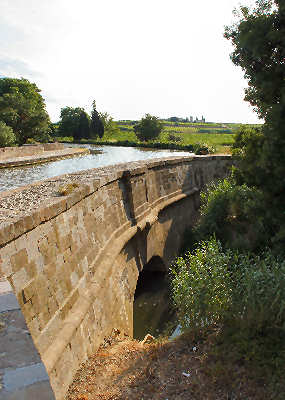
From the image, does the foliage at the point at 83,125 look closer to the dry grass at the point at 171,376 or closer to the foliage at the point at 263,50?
the foliage at the point at 263,50

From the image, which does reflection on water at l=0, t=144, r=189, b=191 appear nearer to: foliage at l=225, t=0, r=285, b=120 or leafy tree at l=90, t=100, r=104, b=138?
foliage at l=225, t=0, r=285, b=120

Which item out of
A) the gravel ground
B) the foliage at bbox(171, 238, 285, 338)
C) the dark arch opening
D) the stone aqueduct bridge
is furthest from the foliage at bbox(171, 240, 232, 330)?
the dark arch opening

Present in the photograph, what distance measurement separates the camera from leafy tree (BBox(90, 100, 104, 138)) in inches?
1751

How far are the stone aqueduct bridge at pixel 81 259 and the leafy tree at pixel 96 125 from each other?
3723 cm

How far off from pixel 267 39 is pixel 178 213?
621 centimetres

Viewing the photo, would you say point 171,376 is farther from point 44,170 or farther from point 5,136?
point 5,136

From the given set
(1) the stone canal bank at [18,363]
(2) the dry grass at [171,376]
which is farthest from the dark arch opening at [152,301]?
(1) the stone canal bank at [18,363]

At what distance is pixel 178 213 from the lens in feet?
35.3

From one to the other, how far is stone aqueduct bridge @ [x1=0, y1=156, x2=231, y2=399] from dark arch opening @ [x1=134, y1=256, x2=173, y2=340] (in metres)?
0.72

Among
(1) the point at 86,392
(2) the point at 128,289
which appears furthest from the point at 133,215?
(1) the point at 86,392

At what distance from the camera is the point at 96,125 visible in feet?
147

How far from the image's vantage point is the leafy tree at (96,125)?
44.5 m

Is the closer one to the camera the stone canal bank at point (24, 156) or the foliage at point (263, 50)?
the foliage at point (263, 50)

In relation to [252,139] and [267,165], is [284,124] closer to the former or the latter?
[267,165]
